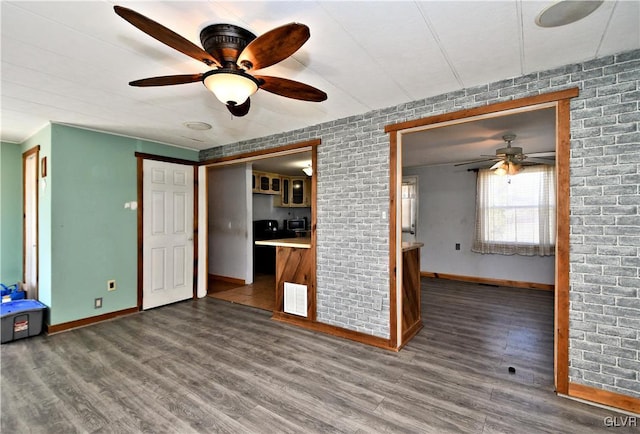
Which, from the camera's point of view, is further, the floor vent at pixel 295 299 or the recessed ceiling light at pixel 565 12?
the floor vent at pixel 295 299

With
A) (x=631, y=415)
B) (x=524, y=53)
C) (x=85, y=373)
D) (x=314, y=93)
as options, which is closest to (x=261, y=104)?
(x=314, y=93)

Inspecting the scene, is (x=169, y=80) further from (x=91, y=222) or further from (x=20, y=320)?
(x=20, y=320)

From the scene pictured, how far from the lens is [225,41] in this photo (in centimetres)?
165

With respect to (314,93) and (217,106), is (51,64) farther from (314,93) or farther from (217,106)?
→ (314,93)

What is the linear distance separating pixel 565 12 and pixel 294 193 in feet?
21.1

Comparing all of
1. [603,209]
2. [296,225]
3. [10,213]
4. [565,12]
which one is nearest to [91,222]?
[10,213]

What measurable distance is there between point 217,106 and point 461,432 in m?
3.27

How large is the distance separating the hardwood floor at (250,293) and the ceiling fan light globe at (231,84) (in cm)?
305

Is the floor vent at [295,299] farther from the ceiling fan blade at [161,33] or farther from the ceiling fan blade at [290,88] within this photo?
the ceiling fan blade at [161,33]

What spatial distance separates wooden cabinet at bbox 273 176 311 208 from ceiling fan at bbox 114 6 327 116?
5481mm

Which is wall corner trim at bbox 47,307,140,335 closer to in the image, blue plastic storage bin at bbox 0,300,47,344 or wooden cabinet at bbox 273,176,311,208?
blue plastic storage bin at bbox 0,300,47,344

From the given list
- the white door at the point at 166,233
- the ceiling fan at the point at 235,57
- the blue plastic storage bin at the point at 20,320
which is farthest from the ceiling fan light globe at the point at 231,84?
the blue plastic storage bin at the point at 20,320

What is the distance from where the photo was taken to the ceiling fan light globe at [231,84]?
1630 mm

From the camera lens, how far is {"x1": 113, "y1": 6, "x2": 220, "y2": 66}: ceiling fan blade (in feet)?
3.84
